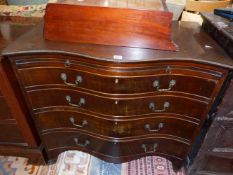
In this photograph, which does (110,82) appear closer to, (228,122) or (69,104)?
(69,104)

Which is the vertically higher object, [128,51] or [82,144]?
[128,51]

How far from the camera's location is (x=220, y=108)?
0.95 metres

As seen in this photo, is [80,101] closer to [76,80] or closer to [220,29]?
[76,80]

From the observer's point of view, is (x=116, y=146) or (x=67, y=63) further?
(x=116, y=146)

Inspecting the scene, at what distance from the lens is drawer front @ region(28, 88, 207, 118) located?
1004 mm

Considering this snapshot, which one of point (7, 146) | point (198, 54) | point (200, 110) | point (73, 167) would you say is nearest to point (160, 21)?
point (198, 54)

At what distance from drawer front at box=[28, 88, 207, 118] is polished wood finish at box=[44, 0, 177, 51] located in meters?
0.28

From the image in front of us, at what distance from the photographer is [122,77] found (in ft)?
3.00

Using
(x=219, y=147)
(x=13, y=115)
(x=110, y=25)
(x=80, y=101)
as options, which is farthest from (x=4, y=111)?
(x=219, y=147)

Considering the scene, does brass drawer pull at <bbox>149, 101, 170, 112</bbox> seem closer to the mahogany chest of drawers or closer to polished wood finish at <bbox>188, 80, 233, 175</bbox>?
the mahogany chest of drawers

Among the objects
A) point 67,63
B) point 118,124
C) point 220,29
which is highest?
point 220,29

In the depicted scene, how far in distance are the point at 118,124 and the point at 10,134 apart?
2.41 feet

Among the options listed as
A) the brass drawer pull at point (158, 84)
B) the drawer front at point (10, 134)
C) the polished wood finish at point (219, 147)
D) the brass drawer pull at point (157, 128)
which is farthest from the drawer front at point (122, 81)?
the drawer front at point (10, 134)

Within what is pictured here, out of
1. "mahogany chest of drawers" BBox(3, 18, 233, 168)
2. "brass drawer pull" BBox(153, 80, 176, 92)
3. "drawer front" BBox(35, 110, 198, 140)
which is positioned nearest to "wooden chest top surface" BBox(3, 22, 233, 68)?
"mahogany chest of drawers" BBox(3, 18, 233, 168)
